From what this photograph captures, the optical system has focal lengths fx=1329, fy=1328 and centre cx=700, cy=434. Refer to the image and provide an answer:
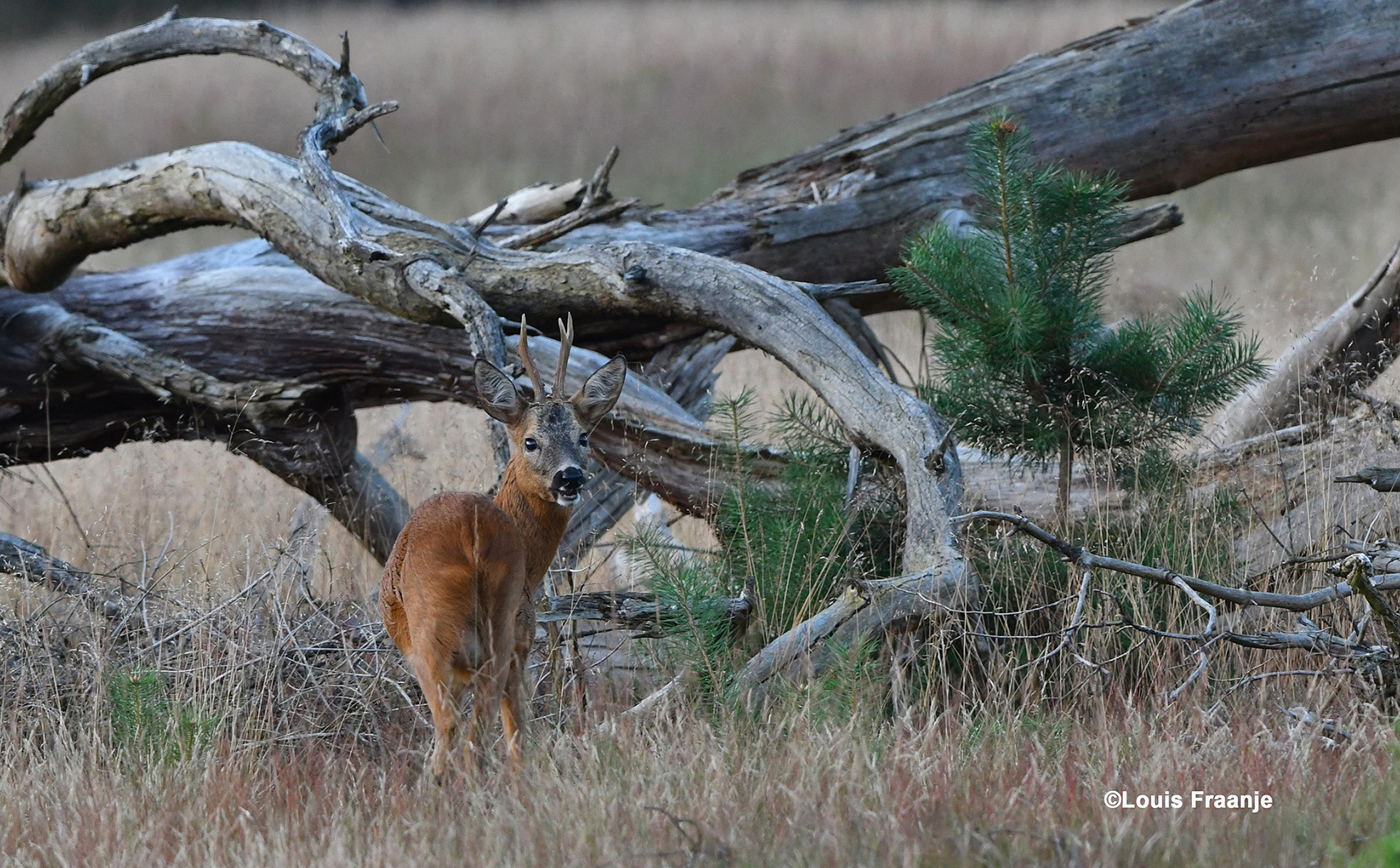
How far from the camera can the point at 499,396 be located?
3709mm

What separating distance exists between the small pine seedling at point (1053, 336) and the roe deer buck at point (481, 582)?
1499 mm

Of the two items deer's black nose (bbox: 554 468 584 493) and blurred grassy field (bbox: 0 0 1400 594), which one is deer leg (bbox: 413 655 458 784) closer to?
deer's black nose (bbox: 554 468 584 493)

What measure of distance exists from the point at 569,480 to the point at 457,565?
1.61ft

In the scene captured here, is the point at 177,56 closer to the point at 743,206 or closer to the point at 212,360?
the point at 212,360

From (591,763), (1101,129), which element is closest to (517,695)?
(591,763)

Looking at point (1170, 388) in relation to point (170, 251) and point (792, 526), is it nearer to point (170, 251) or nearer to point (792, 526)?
point (792, 526)

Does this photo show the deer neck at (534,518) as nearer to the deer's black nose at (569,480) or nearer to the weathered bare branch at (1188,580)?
the deer's black nose at (569,480)

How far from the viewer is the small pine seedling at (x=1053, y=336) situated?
4.37 meters

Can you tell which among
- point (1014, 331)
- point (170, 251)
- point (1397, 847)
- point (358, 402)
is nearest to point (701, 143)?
point (170, 251)

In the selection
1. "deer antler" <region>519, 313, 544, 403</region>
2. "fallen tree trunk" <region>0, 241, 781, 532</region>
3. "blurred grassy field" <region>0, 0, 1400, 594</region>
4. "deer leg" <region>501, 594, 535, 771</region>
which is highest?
"blurred grassy field" <region>0, 0, 1400, 594</region>

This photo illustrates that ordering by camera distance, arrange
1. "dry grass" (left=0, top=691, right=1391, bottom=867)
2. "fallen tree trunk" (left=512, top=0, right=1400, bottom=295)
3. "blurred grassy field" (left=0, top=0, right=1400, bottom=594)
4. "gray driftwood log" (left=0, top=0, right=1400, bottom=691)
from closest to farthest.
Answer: "dry grass" (left=0, top=691, right=1391, bottom=867) < "gray driftwood log" (left=0, top=0, right=1400, bottom=691) < "fallen tree trunk" (left=512, top=0, right=1400, bottom=295) < "blurred grassy field" (left=0, top=0, right=1400, bottom=594)

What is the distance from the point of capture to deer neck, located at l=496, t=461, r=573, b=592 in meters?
3.64

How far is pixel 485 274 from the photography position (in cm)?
502

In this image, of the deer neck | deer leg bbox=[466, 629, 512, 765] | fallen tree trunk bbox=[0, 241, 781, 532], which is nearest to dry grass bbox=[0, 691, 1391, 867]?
deer leg bbox=[466, 629, 512, 765]
